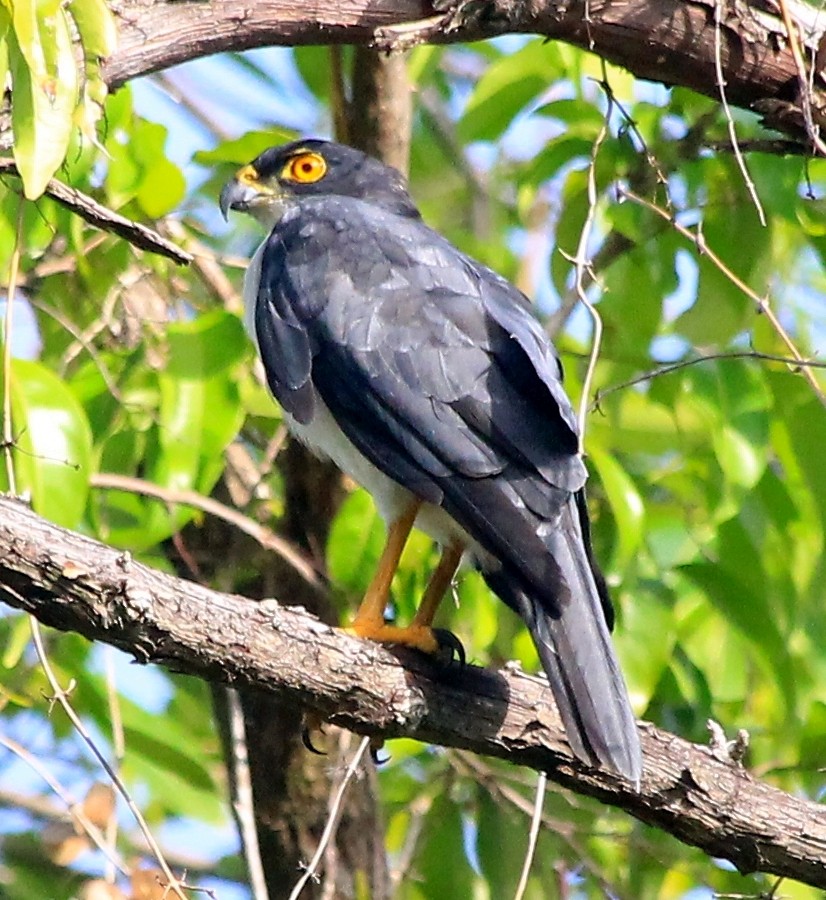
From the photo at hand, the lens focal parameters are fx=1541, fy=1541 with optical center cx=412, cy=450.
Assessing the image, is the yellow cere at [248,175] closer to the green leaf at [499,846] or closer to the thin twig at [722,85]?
the thin twig at [722,85]

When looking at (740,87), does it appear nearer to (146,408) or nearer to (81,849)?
(146,408)

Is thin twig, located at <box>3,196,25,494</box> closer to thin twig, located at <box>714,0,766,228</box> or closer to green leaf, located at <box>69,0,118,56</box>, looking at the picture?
green leaf, located at <box>69,0,118,56</box>

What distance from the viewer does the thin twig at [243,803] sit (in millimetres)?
4496

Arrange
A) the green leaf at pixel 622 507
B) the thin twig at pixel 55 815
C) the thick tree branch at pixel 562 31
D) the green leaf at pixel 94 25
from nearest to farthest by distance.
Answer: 1. the green leaf at pixel 94 25
2. the thick tree branch at pixel 562 31
3. the green leaf at pixel 622 507
4. the thin twig at pixel 55 815

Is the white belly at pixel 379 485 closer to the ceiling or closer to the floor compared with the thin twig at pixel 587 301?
closer to the floor

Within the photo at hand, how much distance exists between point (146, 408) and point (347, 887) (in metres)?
2.02

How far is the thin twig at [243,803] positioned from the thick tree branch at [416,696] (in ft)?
1.97

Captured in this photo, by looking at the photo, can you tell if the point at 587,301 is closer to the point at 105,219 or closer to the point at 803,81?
the point at 803,81

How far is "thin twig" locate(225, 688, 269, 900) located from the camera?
4.50 metres

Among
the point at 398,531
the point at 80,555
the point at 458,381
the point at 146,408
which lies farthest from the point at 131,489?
the point at 80,555

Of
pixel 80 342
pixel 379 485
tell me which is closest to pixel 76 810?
pixel 379 485

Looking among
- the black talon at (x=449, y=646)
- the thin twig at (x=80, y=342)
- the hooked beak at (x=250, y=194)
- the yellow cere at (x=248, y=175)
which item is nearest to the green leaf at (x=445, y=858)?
the black talon at (x=449, y=646)

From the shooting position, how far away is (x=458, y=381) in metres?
4.28

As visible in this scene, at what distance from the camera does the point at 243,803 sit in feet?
15.4
